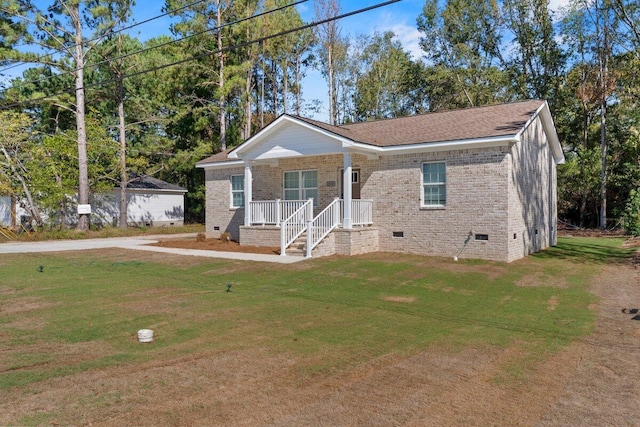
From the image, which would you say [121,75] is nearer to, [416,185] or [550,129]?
[416,185]

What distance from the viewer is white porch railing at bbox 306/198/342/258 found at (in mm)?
14961

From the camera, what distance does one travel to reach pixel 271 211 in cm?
1752

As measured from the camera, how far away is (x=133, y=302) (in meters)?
8.32

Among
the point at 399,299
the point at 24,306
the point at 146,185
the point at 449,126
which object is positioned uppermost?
the point at 449,126

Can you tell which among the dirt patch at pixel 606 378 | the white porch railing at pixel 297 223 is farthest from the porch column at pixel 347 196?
the dirt patch at pixel 606 378

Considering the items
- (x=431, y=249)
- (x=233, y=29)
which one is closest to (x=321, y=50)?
(x=233, y=29)

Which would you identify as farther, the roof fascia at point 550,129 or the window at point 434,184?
the roof fascia at point 550,129

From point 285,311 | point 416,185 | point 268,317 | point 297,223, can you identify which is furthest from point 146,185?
point 268,317

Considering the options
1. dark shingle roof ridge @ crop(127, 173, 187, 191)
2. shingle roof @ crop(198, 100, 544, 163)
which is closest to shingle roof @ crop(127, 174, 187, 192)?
dark shingle roof ridge @ crop(127, 173, 187, 191)

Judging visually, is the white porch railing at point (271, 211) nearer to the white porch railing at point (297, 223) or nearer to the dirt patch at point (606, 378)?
the white porch railing at point (297, 223)

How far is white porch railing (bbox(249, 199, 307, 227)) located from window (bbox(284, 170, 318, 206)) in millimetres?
904

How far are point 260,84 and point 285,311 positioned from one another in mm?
39166

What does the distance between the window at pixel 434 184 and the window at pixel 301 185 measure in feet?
15.3

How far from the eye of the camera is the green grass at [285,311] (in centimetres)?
561
